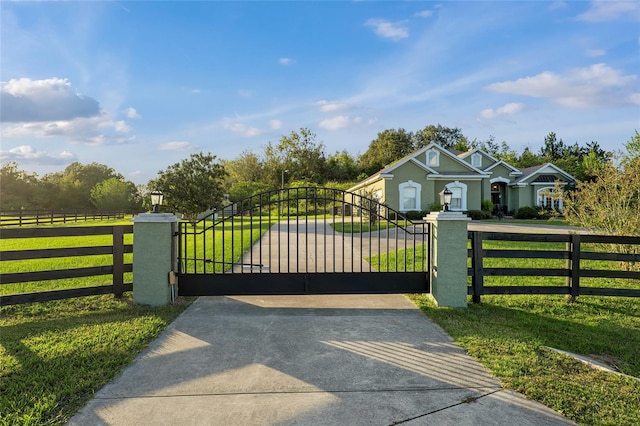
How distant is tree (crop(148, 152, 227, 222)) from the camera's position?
1044 inches

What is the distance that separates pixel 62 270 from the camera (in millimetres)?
5309

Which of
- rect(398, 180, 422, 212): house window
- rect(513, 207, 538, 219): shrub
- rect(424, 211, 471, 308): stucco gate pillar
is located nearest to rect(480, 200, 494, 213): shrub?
rect(513, 207, 538, 219): shrub

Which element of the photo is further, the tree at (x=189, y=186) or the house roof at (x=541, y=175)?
the house roof at (x=541, y=175)

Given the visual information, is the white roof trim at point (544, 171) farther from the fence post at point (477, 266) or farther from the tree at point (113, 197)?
the tree at point (113, 197)

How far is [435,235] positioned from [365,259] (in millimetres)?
4279

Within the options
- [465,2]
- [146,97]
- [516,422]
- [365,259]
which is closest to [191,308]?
[516,422]

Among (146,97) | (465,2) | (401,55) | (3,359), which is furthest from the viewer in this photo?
(401,55)

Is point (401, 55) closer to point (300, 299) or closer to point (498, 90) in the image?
point (498, 90)

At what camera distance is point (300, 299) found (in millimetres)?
5922

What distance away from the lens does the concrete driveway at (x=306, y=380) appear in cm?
259

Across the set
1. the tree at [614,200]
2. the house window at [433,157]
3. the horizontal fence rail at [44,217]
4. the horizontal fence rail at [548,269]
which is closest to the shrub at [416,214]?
the house window at [433,157]

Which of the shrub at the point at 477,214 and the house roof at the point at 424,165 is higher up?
the house roof at the point at 424,165

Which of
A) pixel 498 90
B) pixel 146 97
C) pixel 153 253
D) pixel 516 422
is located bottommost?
pixel 516 422

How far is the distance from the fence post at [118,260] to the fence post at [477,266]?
5575mm
